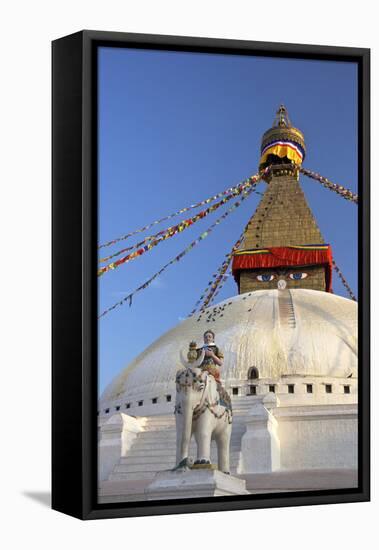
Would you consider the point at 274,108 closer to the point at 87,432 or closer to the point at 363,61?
the point at 363,61

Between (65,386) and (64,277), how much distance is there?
2.52 ft

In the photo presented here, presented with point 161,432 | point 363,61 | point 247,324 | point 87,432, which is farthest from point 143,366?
point 363,61

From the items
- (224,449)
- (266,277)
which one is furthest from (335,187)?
(224,449)

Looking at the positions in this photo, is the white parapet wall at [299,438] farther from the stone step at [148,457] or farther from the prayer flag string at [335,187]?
the prayer flag string at [335,187]

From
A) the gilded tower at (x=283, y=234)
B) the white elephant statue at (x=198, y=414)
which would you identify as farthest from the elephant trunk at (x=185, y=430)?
the gilded tower at (x=283, y=234)

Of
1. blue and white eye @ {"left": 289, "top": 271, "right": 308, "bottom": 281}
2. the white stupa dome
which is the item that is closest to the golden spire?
blue and white eye @ {"left": 289, "top": 271, "right": 308, "bottom": 281}

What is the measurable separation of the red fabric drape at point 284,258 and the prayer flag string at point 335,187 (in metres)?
0.49

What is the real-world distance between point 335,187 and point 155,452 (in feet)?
8.33

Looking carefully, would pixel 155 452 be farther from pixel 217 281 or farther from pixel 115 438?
pixel 217 281

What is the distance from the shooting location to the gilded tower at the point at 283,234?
11.3 meters

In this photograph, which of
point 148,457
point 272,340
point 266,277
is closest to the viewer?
point 148,457

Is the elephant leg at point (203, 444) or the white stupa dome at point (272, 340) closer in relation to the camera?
the elephant leg at point (203, 444)

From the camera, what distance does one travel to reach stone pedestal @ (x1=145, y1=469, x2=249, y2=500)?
9.94 m

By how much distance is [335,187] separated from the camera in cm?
1096
